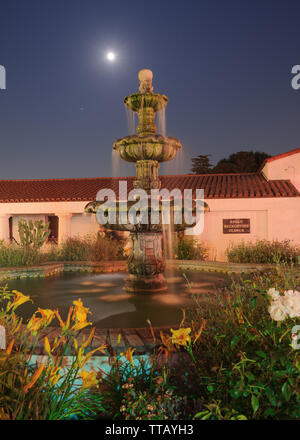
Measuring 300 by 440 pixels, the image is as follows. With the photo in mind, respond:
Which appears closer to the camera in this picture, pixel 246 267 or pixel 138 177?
pixel 138 177

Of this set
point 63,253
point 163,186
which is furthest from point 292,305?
point 163,186

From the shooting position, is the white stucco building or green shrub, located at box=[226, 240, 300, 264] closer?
green shrub, located at box=[226, 240, 300, 264]

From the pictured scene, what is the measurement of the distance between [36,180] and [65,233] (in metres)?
6.66

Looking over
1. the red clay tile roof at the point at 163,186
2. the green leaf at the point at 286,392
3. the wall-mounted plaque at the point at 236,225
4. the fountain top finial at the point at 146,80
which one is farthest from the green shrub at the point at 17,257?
the wall-mounted plaque at the point at 236,225

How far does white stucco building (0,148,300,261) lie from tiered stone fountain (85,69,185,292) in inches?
405

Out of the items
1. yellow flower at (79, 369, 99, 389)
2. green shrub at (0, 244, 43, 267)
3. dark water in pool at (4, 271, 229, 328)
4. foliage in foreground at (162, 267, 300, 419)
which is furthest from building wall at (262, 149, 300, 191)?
yellow flower at (79, 369, 99, 389)

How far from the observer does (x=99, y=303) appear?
595cm

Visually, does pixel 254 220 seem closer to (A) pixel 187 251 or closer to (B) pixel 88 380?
(A) pixel 187 251

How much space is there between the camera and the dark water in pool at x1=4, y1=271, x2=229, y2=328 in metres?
5.02

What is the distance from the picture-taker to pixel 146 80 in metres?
7.02

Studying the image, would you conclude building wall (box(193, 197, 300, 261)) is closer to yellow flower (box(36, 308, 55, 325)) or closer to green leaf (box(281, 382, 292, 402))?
yellow flower (box(36, 308, 55, 325))

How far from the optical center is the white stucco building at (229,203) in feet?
53.7
